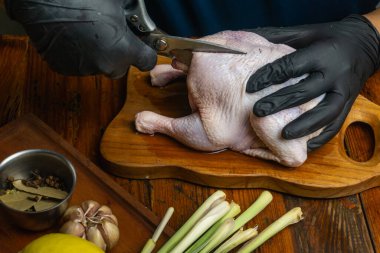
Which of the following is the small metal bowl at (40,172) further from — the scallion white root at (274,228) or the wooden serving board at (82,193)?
the scallion white root at (274,228)

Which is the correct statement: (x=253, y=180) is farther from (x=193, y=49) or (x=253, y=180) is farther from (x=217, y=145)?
(x=193, y=49)

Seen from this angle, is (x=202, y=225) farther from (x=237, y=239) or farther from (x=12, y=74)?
(x=12, y=74)

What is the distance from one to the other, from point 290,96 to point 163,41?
0.38 meters

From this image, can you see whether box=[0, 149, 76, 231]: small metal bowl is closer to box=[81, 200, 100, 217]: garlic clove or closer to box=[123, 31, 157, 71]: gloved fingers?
box=[81, 200, 100, 217]: garlic clove

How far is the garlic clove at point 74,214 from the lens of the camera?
127 cm

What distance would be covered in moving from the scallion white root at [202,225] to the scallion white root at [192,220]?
1 cm

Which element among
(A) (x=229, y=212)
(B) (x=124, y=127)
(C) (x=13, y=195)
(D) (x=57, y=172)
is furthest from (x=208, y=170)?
(C) (x=13, y=195)

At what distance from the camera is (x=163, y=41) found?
57.0 inches

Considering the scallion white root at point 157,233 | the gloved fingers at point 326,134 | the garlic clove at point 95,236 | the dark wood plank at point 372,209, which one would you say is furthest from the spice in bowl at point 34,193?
the dark wood plank at point 372,209

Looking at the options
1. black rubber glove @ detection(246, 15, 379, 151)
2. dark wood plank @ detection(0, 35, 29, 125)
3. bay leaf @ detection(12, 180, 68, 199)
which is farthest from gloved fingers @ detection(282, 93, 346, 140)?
dark wood plank @ detection(0, 35, 29, 125)

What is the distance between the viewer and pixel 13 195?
4.27 ft

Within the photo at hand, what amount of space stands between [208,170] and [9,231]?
0.56m

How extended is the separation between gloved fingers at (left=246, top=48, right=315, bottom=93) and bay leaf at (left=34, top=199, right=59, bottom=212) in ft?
1.99

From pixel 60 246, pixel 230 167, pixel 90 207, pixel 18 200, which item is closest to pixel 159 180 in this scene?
pixel 230 167
